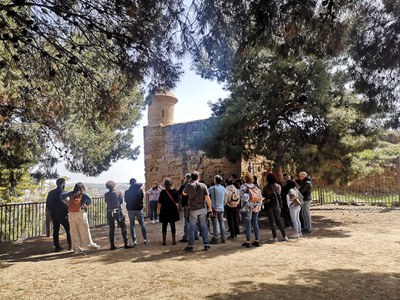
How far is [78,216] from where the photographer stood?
23.1 ft

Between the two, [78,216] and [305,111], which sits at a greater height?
[305,111]

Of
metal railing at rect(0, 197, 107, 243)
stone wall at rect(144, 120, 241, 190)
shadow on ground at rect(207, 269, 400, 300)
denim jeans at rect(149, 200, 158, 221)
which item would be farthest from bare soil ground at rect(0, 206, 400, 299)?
stone wall at rect(144, 120, 241, 190)

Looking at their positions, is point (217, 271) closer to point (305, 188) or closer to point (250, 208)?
point (250, 208)

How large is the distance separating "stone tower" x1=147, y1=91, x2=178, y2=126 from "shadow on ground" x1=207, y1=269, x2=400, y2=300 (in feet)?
41.4

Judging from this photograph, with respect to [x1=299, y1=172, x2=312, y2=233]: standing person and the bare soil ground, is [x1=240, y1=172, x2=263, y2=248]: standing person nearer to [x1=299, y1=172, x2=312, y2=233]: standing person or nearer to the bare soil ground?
the bare soil ground

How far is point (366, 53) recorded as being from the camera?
20.1 ft

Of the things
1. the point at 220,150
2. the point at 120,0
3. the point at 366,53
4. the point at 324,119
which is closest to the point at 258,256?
the point at 366,53

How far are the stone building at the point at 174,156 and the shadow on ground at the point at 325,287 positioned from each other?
9.36m

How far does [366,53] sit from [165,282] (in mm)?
5275

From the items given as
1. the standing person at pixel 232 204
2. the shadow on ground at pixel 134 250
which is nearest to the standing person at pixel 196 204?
the shadow on ground at pixel 134 250

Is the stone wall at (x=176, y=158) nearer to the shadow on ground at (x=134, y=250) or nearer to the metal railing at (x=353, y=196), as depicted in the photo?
the metal railing at (x=353, y=196)

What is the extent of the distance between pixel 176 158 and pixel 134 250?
8.80 metres

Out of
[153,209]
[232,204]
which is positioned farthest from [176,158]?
[232,204]

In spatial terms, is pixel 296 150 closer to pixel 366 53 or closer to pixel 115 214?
pixel 366 53
